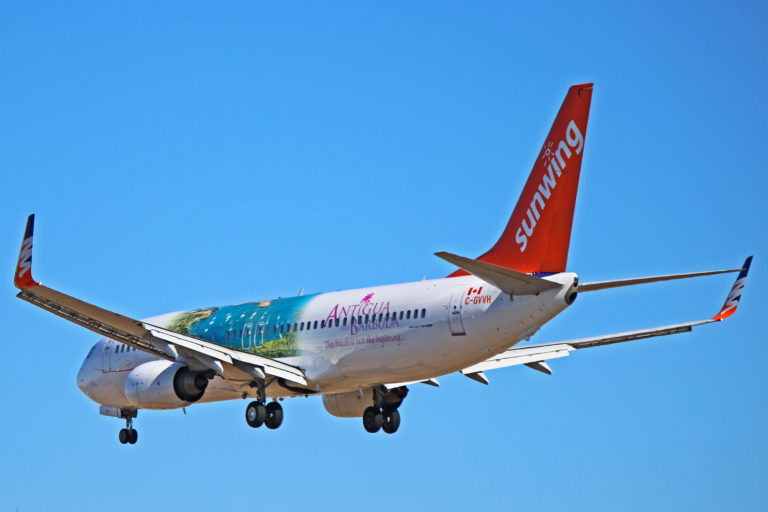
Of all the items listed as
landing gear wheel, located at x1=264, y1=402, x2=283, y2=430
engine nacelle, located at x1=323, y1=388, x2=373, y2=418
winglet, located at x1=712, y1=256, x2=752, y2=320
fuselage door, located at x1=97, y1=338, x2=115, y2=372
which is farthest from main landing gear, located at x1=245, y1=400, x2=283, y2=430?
winglet, located at x1=712, y1=256, x2=752, y2=320

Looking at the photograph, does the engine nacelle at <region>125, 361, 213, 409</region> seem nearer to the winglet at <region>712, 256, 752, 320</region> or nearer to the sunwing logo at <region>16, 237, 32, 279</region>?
the sunwing logo at <region>16, 237, 32, 279</region>

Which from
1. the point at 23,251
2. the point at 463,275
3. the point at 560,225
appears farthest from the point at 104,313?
the point at 560,225

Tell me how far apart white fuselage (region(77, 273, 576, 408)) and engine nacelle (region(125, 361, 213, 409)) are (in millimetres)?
1323

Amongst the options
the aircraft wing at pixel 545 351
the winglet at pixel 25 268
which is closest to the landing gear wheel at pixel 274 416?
the aircraft wing at pixel 545 351

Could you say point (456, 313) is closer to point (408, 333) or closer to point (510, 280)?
point (408, 333)

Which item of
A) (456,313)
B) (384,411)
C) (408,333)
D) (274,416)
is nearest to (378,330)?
(408,333)

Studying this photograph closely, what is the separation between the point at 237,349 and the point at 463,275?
9.49 meters

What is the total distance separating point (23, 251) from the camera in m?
37.6

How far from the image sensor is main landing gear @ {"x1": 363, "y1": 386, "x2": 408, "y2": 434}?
154ft

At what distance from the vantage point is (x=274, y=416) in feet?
144

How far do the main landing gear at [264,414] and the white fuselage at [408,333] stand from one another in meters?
0.91

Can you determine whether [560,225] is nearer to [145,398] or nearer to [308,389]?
[308,389]

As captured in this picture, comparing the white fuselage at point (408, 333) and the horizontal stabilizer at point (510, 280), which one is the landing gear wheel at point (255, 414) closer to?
the white fuselage at point (408, 333)

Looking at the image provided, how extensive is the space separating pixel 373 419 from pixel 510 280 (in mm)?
11407
